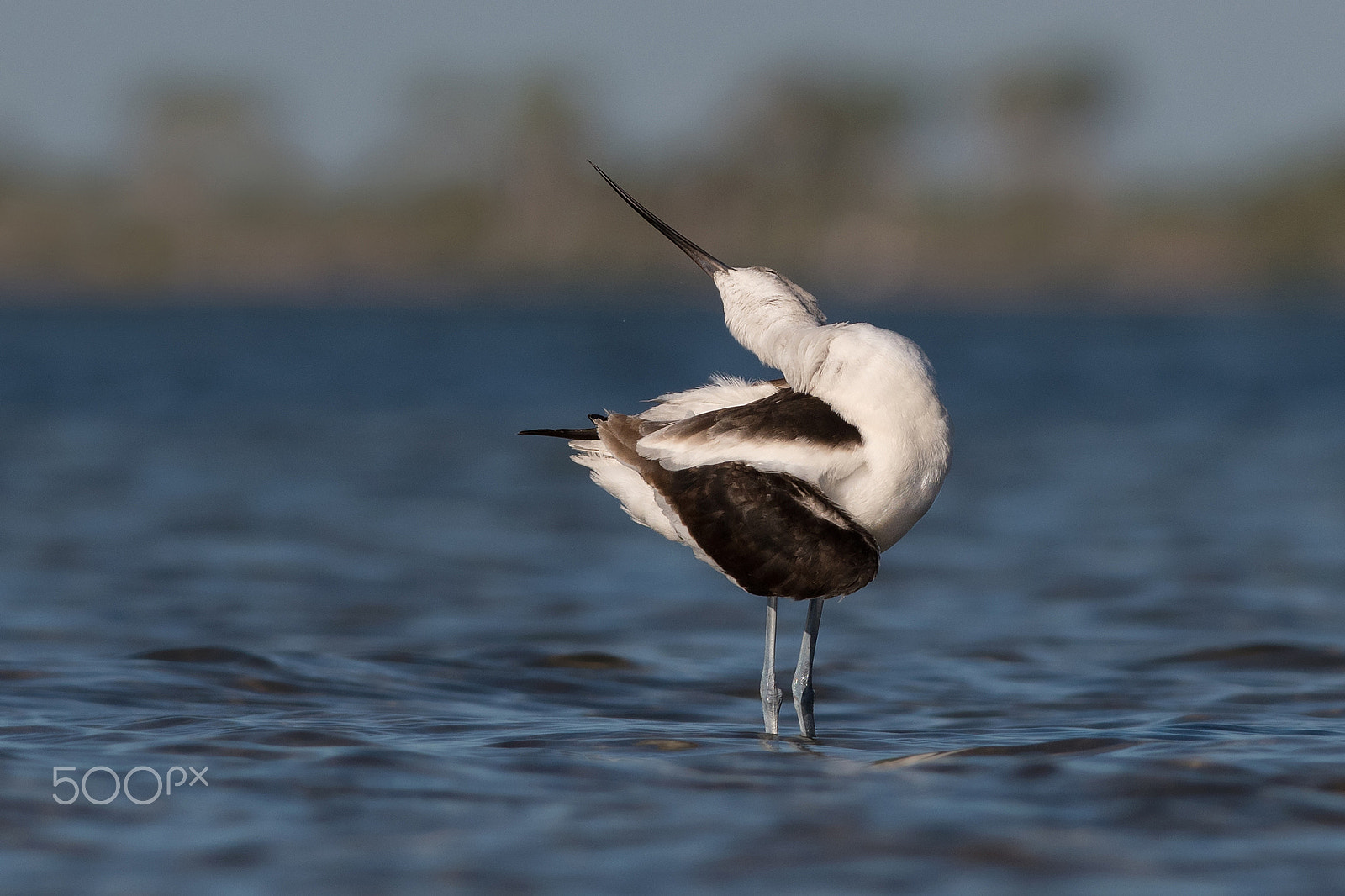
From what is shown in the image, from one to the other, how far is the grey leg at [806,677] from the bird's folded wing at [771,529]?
49 centimetres

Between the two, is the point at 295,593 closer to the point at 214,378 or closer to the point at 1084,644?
the point at 1084,644

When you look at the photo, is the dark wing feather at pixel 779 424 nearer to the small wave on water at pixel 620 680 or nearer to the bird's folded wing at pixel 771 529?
the bird's folded wing at pixel 771 529

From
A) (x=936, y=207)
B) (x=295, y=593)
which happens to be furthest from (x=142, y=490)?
(x=936, y=207)

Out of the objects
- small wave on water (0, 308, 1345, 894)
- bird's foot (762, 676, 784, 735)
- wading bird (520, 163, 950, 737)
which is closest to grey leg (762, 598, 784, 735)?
bird's foot (762, 676, 784, 735)

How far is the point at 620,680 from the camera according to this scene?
23.1 feet

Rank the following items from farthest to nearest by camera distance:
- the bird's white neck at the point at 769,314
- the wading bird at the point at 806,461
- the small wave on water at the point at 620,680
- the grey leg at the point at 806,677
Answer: the grey leg at the point at 806,677
the bird's white neck at the point at 769,314
the wading bird at the point at 806,461
the small wave on water at the point at 620,680

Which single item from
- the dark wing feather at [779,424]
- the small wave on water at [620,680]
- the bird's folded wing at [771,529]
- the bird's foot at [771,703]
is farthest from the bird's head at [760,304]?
the small wave on water at [620,680]

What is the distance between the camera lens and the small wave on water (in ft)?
14.2

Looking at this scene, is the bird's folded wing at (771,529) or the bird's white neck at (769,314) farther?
the bird's white neck at (769,314)

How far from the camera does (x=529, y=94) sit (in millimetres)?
130625

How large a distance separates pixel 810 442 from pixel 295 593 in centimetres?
463

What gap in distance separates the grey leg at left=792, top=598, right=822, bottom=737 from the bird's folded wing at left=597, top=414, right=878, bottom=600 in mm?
486

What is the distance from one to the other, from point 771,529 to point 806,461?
26cm

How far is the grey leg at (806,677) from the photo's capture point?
587 centimetres
